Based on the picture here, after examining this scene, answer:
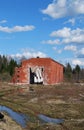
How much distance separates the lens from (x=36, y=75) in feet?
315

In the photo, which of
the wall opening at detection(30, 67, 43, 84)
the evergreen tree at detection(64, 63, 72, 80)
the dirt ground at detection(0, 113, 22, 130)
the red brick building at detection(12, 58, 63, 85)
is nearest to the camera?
the dirt ground at detection(0, 113, 22, 130)

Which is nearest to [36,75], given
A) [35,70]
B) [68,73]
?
[35,70]

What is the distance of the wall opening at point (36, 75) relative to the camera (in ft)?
317

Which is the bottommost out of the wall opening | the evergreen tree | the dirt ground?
the dirt ground

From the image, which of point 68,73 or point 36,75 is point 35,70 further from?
point 68,73

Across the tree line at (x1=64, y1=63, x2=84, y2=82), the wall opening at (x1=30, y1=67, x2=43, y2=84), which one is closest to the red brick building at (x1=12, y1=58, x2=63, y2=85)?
the wall opening at (x1=30, y1=67, x2=43, y2=84)

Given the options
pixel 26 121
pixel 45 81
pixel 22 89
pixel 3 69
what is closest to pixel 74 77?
pixel 3 69

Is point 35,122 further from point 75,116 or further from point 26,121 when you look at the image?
point 75,116

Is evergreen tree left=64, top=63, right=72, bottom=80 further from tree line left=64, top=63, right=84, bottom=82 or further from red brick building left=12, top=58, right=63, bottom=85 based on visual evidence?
red brick building left=12, top=58, right=63, bottom=85

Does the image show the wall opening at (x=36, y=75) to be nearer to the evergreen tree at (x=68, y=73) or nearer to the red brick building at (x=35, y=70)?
the red brick building at (x=35, y=70)

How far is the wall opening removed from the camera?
96581 millimetres

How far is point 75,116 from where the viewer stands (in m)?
41.2

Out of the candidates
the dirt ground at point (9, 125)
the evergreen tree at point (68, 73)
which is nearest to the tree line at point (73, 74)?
the evergreen tree at point (68, 73)

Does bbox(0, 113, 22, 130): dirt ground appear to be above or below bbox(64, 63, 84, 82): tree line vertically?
below
